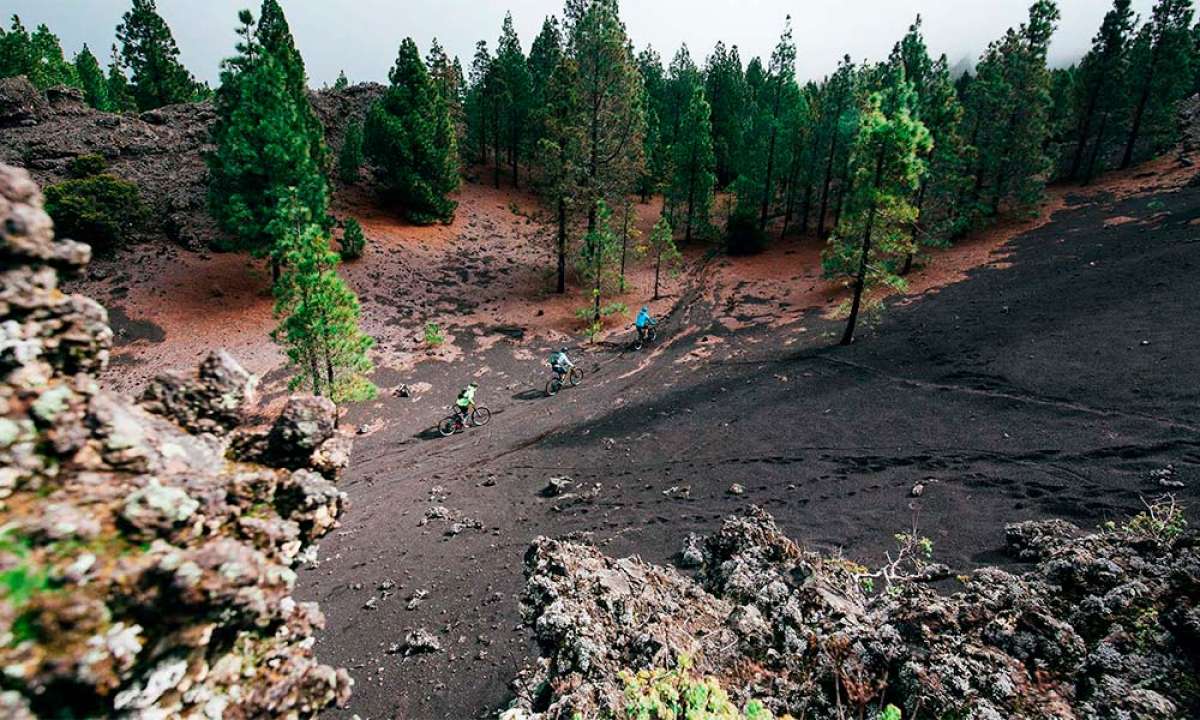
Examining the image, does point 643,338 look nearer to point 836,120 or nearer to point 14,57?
point 836,120

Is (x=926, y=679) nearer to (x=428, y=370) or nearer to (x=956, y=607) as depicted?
(x=956, y=607)

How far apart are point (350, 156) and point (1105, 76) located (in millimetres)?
62460

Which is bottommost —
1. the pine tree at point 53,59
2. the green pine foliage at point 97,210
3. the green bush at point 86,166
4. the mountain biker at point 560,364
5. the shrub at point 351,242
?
the mountain biker at point 560,364

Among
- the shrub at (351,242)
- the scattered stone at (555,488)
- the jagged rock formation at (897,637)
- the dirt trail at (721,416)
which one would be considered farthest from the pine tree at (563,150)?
the jagged rock formation at (897,637)

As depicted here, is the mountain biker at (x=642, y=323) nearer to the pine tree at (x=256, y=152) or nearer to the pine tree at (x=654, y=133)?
the pine tree at (x=654, y=133)

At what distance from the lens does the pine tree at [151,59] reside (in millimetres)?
41406

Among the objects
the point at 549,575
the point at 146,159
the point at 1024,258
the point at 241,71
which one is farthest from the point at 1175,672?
the point at 146,159

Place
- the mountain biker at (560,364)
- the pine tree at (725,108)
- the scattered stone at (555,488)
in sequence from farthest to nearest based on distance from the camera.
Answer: the pine tree at (725,108) < the mountain biker at (560,364) < the scattered stone at (555,488)

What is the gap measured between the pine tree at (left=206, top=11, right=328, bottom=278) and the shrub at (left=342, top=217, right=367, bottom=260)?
5.99m

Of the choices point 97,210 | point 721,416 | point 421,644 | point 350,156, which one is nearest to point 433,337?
point 721,416

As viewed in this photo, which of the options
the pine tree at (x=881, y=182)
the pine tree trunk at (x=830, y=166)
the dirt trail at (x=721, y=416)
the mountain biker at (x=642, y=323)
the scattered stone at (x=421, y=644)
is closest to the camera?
the scattered stone at (x=421, y=644)

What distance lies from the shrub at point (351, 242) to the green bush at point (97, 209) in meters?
10.9

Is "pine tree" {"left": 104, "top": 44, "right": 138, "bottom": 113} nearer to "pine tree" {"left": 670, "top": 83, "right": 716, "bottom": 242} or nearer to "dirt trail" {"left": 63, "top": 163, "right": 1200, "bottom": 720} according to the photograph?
"dirt trail" {"left": 63, "top": 163, "right": 1200, "bottom": 720}

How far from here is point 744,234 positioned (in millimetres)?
43938
